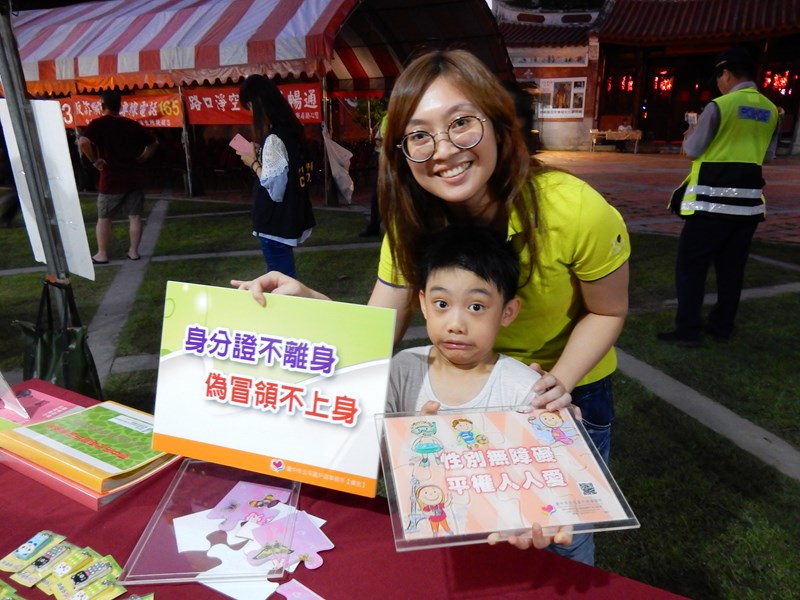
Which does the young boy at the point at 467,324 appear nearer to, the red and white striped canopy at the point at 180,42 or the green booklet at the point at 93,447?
the green booklet at the point at 93,447

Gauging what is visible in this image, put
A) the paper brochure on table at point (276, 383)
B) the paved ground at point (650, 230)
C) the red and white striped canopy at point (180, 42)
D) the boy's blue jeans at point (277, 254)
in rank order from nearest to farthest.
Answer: the paper brochure on table at point (276, 383)
the paved ground at point (650, 230)
the boy's blue jeans at point (277, 254)
the red and white striped canopy at point (180, 42)

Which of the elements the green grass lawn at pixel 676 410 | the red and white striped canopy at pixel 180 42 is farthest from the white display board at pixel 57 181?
the red and white striped canopy at pixel 180 42

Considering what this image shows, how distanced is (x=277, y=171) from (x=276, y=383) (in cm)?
286

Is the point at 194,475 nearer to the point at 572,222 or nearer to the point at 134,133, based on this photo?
the point at 572,222

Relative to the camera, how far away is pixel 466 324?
4.11 feet

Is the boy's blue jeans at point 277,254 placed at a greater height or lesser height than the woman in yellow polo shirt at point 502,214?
lesser

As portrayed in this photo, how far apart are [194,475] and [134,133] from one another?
556cm

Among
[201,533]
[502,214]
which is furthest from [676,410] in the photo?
A: [201,533]

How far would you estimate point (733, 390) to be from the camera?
131 inches

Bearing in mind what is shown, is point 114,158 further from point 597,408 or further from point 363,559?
point 363,559

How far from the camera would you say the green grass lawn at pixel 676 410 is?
2.12 metres

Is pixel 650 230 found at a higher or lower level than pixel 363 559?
lower

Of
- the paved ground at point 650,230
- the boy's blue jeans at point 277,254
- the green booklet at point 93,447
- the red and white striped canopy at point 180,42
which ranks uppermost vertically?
the red and white striped canopy at point 180,42

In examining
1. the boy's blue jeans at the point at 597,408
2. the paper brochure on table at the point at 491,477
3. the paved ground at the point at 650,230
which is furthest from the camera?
the paved ground at the point at 650,230
